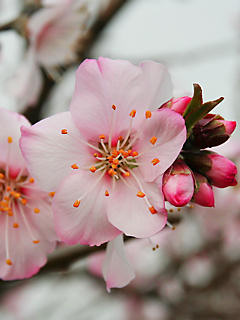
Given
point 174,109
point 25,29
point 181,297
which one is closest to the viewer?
point 174,109

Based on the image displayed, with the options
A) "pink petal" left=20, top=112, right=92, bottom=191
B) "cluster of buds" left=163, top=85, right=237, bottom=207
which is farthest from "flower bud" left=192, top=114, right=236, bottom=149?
"pink petal" left=20, top=112, right=92, bottom=191

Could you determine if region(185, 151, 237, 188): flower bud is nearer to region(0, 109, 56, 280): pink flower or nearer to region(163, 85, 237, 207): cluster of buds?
region(163, 85, 237, 207): cluster of buds

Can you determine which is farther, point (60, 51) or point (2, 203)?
point (60, 51)

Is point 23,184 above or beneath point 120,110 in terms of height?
beneath

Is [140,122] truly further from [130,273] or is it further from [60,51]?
[60,51]

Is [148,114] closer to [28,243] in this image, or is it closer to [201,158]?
[201,158]

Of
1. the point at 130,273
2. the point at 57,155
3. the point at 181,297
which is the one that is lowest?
the point at 181,297

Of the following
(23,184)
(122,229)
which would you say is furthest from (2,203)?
(122,229)
